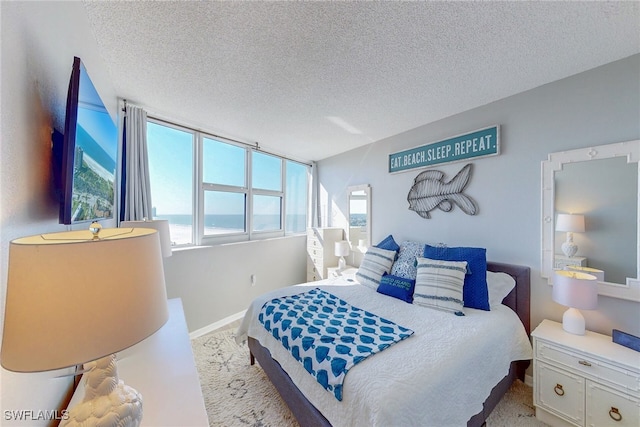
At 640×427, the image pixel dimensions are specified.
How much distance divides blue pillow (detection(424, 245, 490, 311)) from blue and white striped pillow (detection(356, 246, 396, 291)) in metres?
0.52

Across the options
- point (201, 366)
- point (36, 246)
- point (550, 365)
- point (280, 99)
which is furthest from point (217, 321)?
point (550, 365)

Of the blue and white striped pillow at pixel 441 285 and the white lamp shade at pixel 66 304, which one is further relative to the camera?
the blue and white striped pillow at pixel 441 285

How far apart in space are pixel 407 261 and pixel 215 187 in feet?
8.50

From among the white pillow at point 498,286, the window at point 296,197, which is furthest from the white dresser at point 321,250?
the white pillow at point 498,286

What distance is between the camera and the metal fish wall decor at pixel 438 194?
2488 mm

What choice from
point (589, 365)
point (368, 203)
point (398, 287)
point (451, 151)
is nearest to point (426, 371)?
point (398, 287)

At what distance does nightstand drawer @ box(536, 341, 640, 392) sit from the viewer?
1.36m

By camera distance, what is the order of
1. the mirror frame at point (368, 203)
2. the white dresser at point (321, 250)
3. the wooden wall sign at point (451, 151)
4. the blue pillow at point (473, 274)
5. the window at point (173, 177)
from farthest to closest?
1. the white dresser at point (321, 250)
2. the mirror frame at point (368, 203)
3. the window at point (173, 177)
4. the wooden wall sign at point (451, 151)
5. the blue pillow at point (473, 274)

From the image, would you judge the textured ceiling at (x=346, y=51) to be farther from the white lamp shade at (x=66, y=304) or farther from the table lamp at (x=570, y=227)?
the white lamp shade at (x=66, y=304)

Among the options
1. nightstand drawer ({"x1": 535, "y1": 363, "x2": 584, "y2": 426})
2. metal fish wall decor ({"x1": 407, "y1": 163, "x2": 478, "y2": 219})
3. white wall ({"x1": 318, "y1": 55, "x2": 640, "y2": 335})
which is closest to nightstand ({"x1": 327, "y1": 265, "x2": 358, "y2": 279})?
white wall ({"x1": 318, "y1": 55, "x2": 640, "y2": 335})

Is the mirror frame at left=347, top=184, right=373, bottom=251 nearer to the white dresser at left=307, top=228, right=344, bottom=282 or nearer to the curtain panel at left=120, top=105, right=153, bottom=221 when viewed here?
the white dresser at left=307, top=228, right=344, bottom=282

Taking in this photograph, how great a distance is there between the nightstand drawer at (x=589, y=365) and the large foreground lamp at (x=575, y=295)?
0.78ft

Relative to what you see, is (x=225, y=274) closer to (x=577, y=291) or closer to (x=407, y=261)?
(x=407, y=261)

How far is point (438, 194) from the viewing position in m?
2.71
